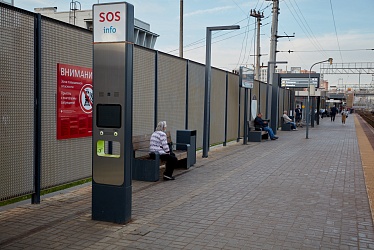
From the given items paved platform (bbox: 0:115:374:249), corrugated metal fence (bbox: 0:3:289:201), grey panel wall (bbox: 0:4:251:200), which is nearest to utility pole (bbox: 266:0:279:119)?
paved platform (bbox: 0:115:374:249)

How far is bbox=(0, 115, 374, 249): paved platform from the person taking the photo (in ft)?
15.9

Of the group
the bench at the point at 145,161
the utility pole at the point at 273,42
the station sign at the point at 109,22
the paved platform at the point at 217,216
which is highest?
the utility pole at the point at 273,42

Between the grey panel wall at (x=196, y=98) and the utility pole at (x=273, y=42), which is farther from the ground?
the utility pole at (x=273, y=42)

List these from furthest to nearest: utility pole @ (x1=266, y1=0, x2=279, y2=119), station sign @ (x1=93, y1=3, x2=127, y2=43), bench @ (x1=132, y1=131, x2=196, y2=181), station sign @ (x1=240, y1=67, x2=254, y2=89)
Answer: utility pole @ (x1=266, y1=0, x2=279, y2=119) → station sign @ (x1=240, y1=67, x2=254, y2=89) → bench @ (x1=132, y1=131, x2=196, y2=181) → station sign @ (x1=93, y1=3, x2=127, y2=43)

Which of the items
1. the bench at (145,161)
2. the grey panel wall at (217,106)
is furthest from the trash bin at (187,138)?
the grey panel wall at (217,106)

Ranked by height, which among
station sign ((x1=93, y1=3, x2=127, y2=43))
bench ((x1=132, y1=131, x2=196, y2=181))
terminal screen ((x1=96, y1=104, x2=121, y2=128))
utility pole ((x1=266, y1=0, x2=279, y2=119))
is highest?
utility pole ((x1=266, y1=0, x2=279, y2=119))

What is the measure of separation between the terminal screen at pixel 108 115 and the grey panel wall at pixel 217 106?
9.08 m

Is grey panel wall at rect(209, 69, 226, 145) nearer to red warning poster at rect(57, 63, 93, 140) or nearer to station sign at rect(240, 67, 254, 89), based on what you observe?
station sign at rect(240, 67, 254, 89)

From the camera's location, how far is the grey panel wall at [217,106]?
14648mm

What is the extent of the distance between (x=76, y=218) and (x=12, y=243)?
111cm

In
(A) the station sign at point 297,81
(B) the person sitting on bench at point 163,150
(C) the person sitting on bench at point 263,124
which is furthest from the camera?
(A) the station sign at point 297,81

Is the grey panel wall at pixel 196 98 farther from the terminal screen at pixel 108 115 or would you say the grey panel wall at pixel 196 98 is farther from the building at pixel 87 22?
the building at pixel 87 22

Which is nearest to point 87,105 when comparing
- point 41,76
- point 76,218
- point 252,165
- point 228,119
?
point 41,76

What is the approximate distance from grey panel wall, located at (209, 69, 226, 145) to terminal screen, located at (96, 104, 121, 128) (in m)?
9.08
